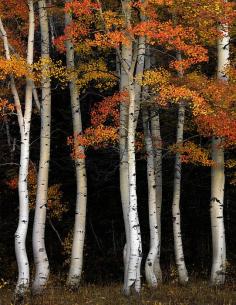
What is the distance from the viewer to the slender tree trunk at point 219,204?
15.3 metres

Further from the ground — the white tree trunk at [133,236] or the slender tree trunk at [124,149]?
the slender tree trunk at [124,149]

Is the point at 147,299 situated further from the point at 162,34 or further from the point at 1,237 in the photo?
the point at 1,237

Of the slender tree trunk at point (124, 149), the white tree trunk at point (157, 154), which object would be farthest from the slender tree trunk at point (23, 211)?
the white tree trunk at point (157, 154)

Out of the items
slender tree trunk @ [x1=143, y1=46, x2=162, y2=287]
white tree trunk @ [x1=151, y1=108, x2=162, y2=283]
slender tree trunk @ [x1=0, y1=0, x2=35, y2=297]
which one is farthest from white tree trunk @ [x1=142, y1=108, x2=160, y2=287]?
slender tree trunk @ [x1=0, y1=0, x2=35, y2=297]

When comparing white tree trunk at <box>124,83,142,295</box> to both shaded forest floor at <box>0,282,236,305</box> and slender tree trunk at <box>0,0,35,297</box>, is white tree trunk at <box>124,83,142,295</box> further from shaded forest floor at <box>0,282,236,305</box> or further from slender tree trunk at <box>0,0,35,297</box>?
slender tree trunk at <box>0,0,35,297</box>

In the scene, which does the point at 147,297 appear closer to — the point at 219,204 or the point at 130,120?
the point at 219,204

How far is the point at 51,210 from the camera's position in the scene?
23.5 m

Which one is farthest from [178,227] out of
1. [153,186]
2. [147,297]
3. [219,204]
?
[147,297]

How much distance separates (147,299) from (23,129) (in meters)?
6.09

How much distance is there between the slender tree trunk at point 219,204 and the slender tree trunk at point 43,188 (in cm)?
518

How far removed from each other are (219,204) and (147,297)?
4.12 m

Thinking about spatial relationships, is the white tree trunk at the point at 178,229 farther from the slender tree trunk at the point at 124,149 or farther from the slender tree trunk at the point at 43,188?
the slender tree trunk at the point at 43,188

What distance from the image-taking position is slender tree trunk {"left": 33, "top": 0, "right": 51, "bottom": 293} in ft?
48.7

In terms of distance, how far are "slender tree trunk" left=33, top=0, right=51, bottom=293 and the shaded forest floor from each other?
570mm
